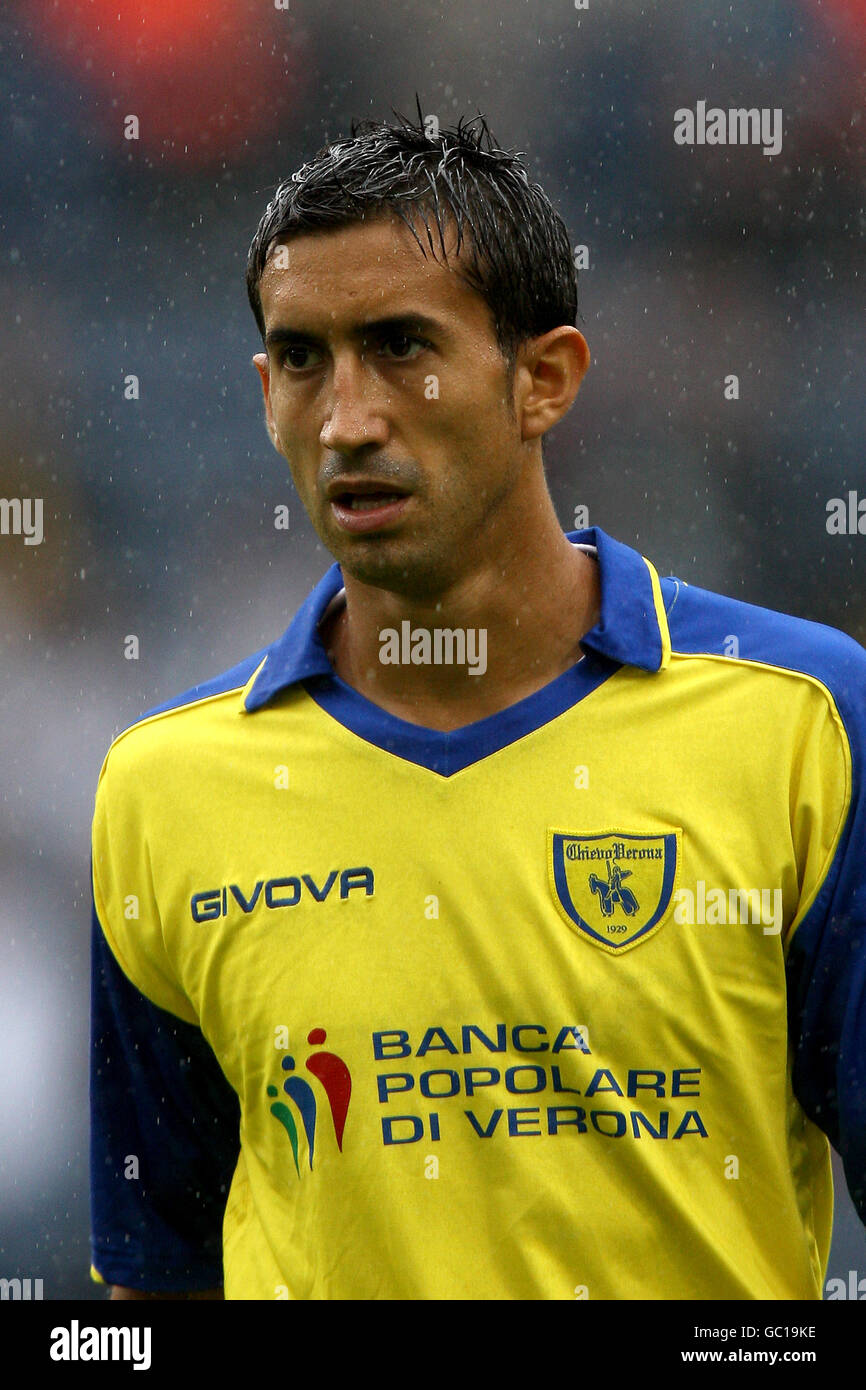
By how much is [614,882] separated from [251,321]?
3106 mm

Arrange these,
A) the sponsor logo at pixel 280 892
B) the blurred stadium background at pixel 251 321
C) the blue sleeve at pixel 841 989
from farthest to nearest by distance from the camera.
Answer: the blurred stadium background at pixel 251 321
the sponsor logo at pixel 280 892
the blue sleeve at pixel 841 989

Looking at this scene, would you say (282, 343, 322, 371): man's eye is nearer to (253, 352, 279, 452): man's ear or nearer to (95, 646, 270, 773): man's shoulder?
(253, 352, 279, 452): man's ear

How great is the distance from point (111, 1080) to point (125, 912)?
292 millimetres

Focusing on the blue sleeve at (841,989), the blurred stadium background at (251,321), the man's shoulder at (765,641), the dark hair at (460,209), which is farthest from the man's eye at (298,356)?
the blurred stadium background at (251,321)

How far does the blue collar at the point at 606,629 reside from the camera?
1841 mm

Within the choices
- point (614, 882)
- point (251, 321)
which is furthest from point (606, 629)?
point (251, 321)

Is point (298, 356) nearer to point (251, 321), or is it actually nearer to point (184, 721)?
point (184, 721)

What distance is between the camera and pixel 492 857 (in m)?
1.80

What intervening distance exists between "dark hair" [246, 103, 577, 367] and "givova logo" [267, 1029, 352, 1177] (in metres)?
0.85

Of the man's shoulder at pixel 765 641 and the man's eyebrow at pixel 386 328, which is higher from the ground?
the man's eyebrow at pixel 386 328

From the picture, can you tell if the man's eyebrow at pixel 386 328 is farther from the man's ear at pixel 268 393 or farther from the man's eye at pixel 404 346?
the man's ear at pixel 268 393

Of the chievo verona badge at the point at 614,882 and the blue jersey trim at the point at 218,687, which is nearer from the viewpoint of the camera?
the chievo verona badge at the point at 614,882

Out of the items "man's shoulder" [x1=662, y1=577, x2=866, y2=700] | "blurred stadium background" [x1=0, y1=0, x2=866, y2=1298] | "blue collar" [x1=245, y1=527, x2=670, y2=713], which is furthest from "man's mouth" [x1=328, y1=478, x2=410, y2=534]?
"blurred stadium background" [x1=0, y1=0, x2=866, y2=1298]

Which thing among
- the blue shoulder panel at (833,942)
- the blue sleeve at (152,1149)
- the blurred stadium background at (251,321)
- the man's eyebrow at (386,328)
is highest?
the blurred stadium background at (251,321)
